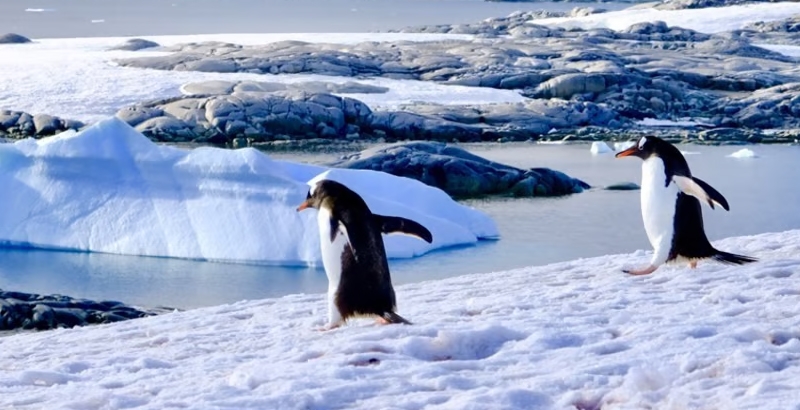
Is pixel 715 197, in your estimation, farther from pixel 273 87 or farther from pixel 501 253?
pixel 273 87

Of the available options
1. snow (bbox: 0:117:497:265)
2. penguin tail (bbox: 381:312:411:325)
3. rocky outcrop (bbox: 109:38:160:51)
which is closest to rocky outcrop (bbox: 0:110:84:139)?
snow (bbox: 0:117:497:265)

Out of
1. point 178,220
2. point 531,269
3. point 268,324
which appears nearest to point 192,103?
point 178,220

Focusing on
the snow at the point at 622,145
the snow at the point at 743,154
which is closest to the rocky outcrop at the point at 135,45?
the snow at the point at 622,145

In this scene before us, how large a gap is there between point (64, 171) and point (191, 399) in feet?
24.5

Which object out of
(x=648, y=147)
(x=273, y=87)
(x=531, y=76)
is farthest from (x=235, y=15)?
(x=648, y=147)

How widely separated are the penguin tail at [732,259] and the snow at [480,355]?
92 millimetres

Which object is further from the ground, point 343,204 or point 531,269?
point 343,204

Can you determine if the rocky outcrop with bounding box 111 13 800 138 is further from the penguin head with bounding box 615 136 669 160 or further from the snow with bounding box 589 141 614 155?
the penguin head with bounding box 615 136 669 160

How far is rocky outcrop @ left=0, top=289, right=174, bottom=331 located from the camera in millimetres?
7188

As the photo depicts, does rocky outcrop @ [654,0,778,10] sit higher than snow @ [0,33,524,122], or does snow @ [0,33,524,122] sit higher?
rocky outcrop @ [654,0,778,10]

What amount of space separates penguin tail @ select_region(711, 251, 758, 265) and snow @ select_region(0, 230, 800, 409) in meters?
0.09

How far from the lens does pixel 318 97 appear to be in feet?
66.2

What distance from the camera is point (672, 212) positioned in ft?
19.7

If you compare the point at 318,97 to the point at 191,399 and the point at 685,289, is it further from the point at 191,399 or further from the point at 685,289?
the point at 191,399
